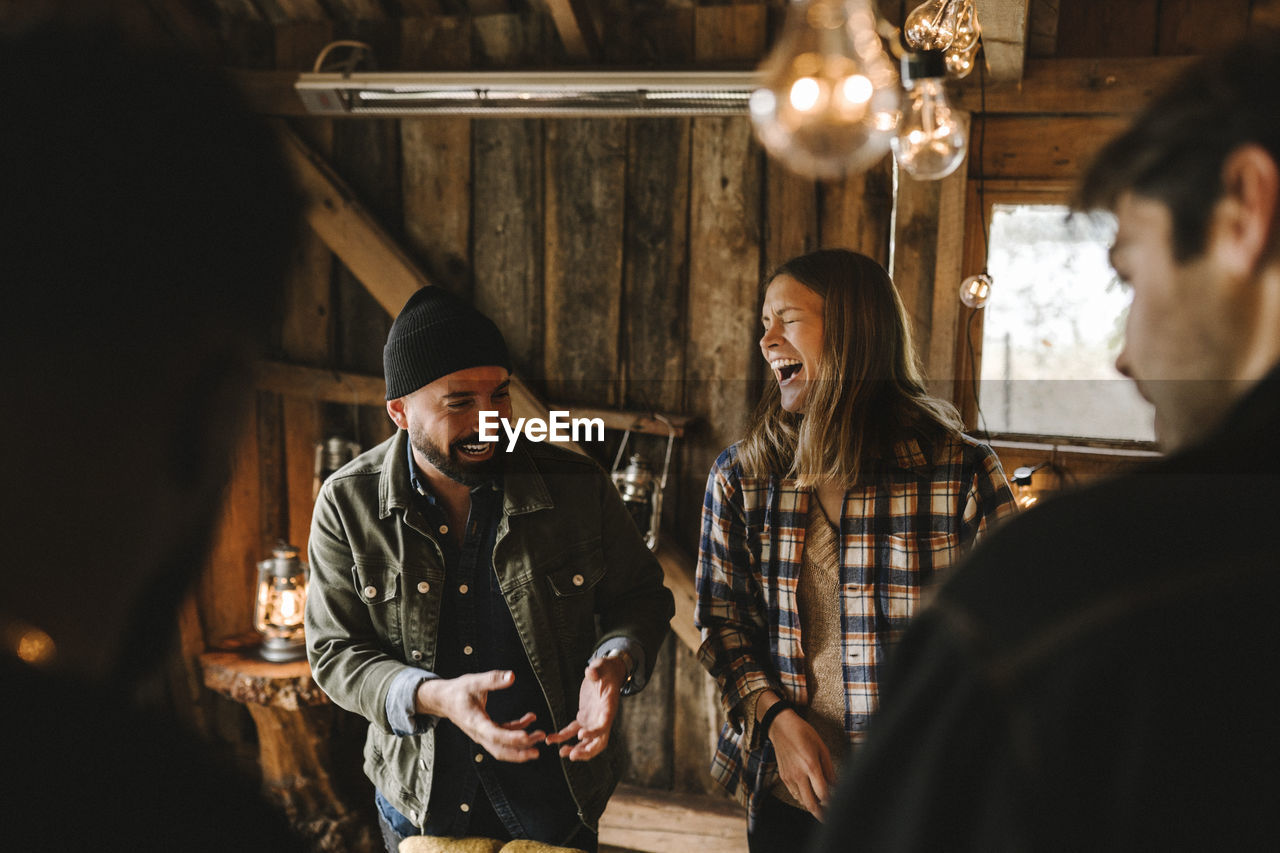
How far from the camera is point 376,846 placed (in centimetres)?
367

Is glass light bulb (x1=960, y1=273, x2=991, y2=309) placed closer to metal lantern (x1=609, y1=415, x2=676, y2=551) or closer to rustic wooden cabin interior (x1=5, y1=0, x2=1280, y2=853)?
rustic wooden cabin interior (x1=5, y1=0, x2=1280, y2=853)

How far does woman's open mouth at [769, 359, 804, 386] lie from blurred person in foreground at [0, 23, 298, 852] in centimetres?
153

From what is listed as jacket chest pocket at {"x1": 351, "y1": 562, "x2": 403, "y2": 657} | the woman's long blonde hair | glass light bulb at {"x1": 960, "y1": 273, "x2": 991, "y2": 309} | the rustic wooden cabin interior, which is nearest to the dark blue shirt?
jacket chest pocket at {"x1": 351, "y1": 562, "x2": 403, "y2": 657}

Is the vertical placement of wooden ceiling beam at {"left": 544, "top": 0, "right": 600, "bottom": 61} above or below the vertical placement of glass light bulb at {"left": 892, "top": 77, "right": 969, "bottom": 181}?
above

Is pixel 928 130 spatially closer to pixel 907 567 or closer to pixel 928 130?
pixel 928 130

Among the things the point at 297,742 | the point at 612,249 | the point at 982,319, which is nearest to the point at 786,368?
the point at 982,319

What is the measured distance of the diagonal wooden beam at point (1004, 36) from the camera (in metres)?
2.30

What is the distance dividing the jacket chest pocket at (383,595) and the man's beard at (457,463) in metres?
0.26

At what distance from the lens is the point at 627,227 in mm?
3490

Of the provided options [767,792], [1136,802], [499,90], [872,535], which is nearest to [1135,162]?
[1136,802]

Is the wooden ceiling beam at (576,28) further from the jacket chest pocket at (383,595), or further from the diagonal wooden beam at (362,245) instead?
the jacket chest pocket at (383,595)

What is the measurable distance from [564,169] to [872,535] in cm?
219

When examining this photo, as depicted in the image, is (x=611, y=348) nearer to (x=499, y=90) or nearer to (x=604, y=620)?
(x=499, y=90)

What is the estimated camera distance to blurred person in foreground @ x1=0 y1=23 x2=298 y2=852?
23.2 inches
